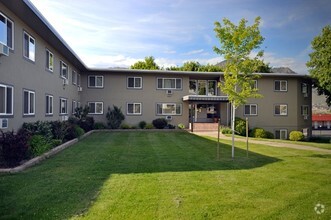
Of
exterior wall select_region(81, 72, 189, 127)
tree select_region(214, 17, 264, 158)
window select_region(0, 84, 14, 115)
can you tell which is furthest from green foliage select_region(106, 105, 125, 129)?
tree select_region(214, 17, 264, 158)

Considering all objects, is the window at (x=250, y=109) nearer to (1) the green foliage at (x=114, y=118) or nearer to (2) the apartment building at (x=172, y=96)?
(2) the apartment building at (x=172, y=96)

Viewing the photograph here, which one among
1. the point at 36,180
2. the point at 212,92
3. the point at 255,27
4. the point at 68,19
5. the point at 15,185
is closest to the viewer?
the point at 15,185

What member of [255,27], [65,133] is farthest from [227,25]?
[65,133]

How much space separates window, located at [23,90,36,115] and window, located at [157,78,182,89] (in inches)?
617

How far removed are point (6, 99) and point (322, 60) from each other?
2722cm

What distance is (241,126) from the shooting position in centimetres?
2512

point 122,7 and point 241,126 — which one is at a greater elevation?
point 122,7

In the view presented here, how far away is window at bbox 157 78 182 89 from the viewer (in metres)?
28.9

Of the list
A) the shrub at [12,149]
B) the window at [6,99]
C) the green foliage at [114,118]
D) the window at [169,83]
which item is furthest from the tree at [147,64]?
the shrub at [12,149]

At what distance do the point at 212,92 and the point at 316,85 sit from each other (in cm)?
1119

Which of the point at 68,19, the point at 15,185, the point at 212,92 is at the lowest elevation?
the point at 15,185

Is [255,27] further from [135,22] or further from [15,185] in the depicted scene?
[15,185]

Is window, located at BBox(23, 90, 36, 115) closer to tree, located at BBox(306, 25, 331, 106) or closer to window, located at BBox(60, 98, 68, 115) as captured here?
window, located at BBox(60, 98, 68, 115)

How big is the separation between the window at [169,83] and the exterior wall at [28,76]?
11.1m
